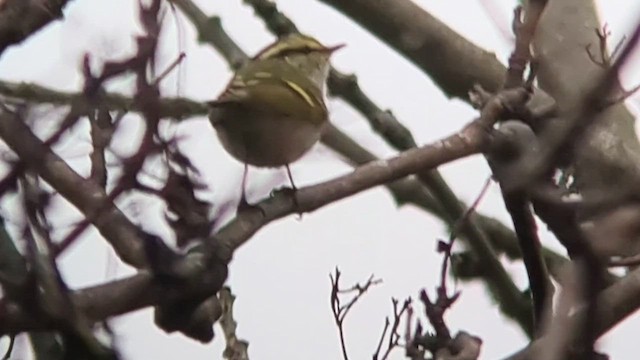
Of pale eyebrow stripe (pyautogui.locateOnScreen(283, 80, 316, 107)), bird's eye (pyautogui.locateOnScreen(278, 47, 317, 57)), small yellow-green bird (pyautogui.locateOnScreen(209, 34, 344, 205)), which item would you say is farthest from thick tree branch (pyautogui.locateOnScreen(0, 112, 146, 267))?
bird's eye (pyautogui.locateOnScreen(278, 47, 317, 57))

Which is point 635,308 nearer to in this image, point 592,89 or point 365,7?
point 592,89

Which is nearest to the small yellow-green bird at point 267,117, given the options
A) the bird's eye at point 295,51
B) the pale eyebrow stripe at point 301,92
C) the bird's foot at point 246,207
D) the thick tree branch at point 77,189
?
the pale eyebrow stripe at point 301,92

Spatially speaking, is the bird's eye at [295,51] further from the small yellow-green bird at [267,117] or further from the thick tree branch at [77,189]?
the thick tree branch at [77,189]

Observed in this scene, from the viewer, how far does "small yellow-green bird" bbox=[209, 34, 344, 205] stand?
97cm

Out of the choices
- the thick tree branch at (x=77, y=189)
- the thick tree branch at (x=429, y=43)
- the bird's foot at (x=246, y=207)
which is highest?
the thick tree branch at (x=77, y=189)

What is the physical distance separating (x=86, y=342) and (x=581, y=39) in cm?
99

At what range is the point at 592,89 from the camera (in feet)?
1.00

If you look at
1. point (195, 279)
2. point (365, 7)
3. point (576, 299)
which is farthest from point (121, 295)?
point (365, 7)

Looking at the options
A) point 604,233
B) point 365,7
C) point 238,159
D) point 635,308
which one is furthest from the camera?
point 365,7

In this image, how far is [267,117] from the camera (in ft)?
3.23

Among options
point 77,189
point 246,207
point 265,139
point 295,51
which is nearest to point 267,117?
point 265,139

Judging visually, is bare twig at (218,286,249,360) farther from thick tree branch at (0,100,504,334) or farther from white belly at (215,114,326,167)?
white belly at (215,114,326,167)

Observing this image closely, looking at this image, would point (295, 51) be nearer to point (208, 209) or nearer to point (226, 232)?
point (226, 232)

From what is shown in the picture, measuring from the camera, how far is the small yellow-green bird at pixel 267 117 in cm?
97
